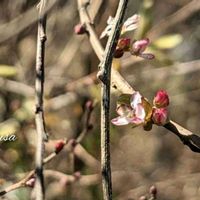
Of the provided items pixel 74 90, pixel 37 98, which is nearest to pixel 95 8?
pixel 74 90

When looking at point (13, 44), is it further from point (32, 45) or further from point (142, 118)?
point (142, 118)

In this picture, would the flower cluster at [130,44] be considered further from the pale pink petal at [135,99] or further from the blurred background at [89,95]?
the blurred background at [89,95]

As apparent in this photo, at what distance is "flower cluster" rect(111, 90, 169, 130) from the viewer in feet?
4.44

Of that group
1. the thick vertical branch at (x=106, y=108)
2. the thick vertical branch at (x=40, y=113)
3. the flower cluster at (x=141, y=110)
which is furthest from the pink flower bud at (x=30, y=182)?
the thick vertical branch at (x=106, y=108)

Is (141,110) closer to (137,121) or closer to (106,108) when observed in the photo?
(137,121)

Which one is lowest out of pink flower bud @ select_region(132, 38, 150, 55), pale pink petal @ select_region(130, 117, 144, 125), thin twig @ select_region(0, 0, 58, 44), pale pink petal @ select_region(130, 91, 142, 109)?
thin twig @ select_region(0, 0, 58, 44)

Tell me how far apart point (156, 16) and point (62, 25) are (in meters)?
1.43

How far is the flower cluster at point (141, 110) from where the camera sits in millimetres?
1354

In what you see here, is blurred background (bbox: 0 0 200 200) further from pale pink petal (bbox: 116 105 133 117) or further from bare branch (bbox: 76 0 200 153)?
pale pink petal (bbox: 116 105 133 117)

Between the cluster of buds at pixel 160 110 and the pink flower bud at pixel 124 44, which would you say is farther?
the pink flower bud at pixel 124 44

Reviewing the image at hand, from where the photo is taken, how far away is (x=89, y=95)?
3.27 metres

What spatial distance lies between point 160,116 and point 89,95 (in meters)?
1.93

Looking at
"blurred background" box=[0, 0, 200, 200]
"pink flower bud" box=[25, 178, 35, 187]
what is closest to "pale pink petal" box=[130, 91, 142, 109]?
"pink flower bud" box=[25, 178, 35, 187]

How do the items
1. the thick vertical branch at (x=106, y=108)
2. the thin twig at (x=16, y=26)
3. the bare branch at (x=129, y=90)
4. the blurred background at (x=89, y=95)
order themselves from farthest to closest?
the thin twig at (x=16, y=26)
the blurred background at (x=89, y=95)
the bare branch at (x=129, y=90)
the thick vertical branch at (x=106, y=108)
